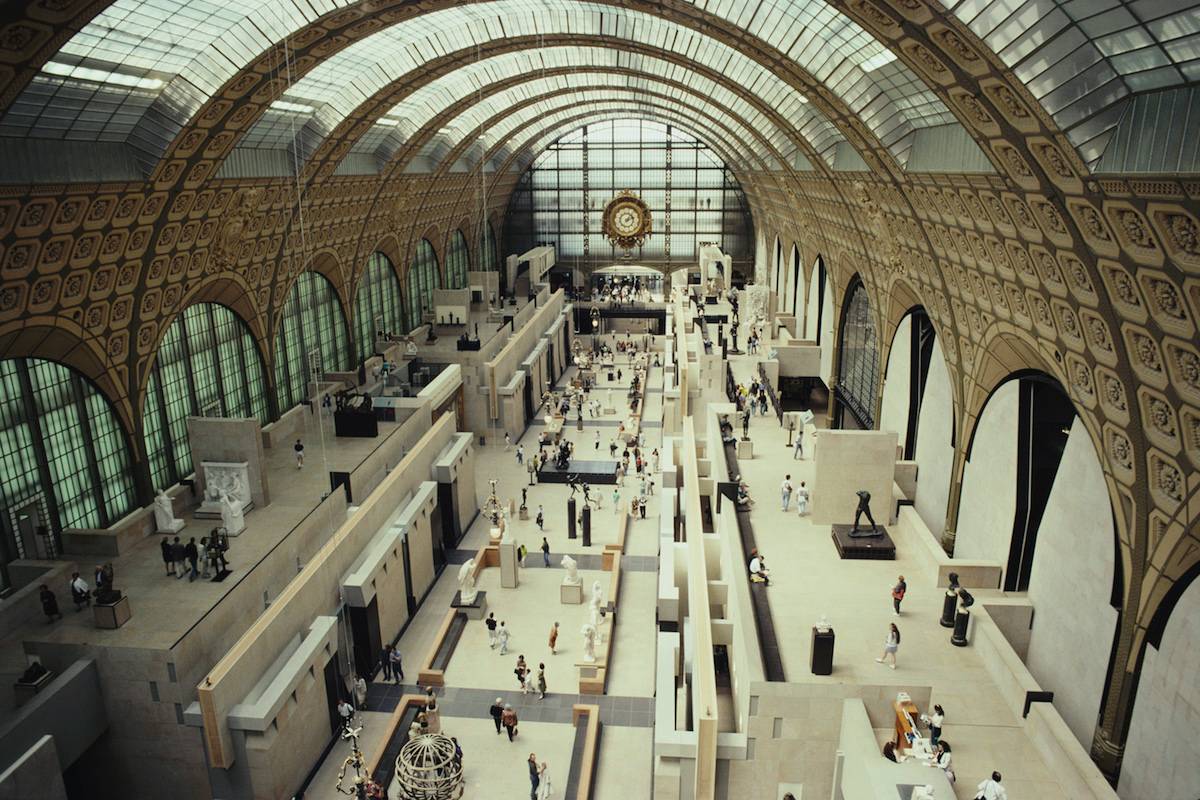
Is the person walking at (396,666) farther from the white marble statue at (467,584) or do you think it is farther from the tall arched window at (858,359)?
the tall arched window at (858,359)

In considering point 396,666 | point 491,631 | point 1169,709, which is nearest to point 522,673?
point 491,631

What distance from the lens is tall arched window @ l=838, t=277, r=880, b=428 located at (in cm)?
3052

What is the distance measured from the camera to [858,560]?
18.1m

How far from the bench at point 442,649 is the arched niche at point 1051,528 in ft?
42.6

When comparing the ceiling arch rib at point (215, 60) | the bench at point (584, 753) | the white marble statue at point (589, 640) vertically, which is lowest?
the bench at point (584, 753)

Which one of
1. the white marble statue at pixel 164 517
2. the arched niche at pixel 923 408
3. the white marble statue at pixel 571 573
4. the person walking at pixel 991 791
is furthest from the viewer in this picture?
the white marble statue at pixel 571 573

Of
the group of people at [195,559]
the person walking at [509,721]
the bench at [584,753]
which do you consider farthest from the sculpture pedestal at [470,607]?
the group of people at [195,559]

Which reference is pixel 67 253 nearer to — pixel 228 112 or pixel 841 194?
pixel 228 112

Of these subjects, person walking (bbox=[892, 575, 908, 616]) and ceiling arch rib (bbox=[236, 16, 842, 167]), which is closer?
person walking (bbox=[892, 575, 908, 616])

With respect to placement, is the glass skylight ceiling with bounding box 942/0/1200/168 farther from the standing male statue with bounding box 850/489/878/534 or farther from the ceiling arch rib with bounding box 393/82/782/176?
the ceiling arch rib with bounding box 393/82/782/176

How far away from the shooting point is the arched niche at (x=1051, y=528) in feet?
46.1

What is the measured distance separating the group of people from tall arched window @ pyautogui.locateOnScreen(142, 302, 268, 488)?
15.7 feet

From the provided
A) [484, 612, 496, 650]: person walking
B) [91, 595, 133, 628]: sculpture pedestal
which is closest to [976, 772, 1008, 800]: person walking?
[484, 612, 496, 650]: person walking

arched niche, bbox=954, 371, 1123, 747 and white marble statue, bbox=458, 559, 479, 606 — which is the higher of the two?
arched niche, bbox=954, 371, 1123, 747
